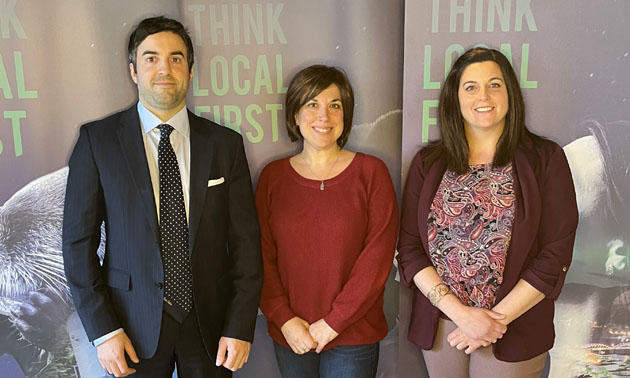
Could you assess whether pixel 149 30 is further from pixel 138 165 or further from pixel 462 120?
pixel 462 120

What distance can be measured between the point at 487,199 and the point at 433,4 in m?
0.89

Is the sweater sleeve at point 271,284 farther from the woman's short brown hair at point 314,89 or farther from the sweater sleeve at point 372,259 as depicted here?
the woman's short brown hair at point 314,89

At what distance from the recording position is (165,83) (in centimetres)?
180

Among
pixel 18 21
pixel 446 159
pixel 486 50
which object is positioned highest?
pixel 18 21

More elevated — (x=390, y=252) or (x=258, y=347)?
(x=390, y=252)

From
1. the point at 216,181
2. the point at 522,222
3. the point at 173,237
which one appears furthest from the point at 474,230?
the point at 173,237

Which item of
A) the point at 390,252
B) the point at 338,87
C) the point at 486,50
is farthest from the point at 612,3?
the point at 390,252

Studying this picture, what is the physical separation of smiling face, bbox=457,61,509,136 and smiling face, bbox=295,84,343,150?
50cm

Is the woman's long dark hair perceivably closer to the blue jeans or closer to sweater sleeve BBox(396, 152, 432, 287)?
sweater sleeve BBox(396, 152, 432, 287)

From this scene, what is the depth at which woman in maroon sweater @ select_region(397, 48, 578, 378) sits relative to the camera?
73.2 inches

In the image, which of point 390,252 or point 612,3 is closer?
point 390,252

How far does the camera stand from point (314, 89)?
1.97 m

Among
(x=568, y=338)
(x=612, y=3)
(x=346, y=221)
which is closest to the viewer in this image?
(x=346, y=221)

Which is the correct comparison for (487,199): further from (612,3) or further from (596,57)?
(612,3)
